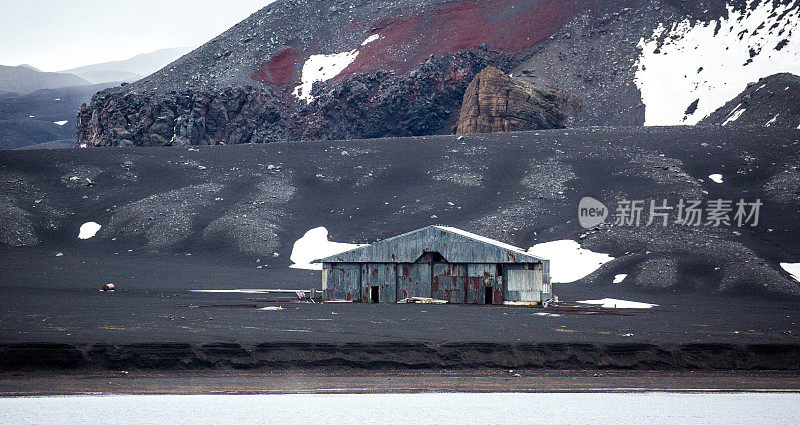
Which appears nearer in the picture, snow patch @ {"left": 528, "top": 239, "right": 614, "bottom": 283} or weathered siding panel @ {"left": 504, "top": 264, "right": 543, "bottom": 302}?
weathered siding panel @ {"left": 504, "top": 264, "right": 543, "bottom": 302}

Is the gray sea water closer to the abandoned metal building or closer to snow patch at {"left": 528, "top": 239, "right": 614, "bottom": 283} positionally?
the abandoned metal building

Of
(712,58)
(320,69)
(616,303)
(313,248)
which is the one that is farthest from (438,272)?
(320,69)

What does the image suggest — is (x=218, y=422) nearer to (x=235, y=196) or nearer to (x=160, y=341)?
(x=160, y=341)

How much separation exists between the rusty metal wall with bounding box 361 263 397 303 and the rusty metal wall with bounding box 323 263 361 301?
0.33 metres

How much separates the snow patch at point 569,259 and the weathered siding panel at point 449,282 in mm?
13071

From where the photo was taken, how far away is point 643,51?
110 m

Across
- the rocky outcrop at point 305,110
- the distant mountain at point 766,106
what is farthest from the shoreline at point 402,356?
the rocky outcrop at point 305,110

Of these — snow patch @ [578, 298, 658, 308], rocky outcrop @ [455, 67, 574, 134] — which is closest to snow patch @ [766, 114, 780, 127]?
rocky outcrop @ [455, 67, 574, 134]

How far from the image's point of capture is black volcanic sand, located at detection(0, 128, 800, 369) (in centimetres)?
2947

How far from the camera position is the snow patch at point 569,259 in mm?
59719

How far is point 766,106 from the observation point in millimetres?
89062

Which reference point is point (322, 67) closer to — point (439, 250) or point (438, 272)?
point (439, 250)

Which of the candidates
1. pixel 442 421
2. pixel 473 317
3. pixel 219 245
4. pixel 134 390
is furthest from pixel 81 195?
pixel 442 421

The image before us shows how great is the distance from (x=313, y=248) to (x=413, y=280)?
913 inches
